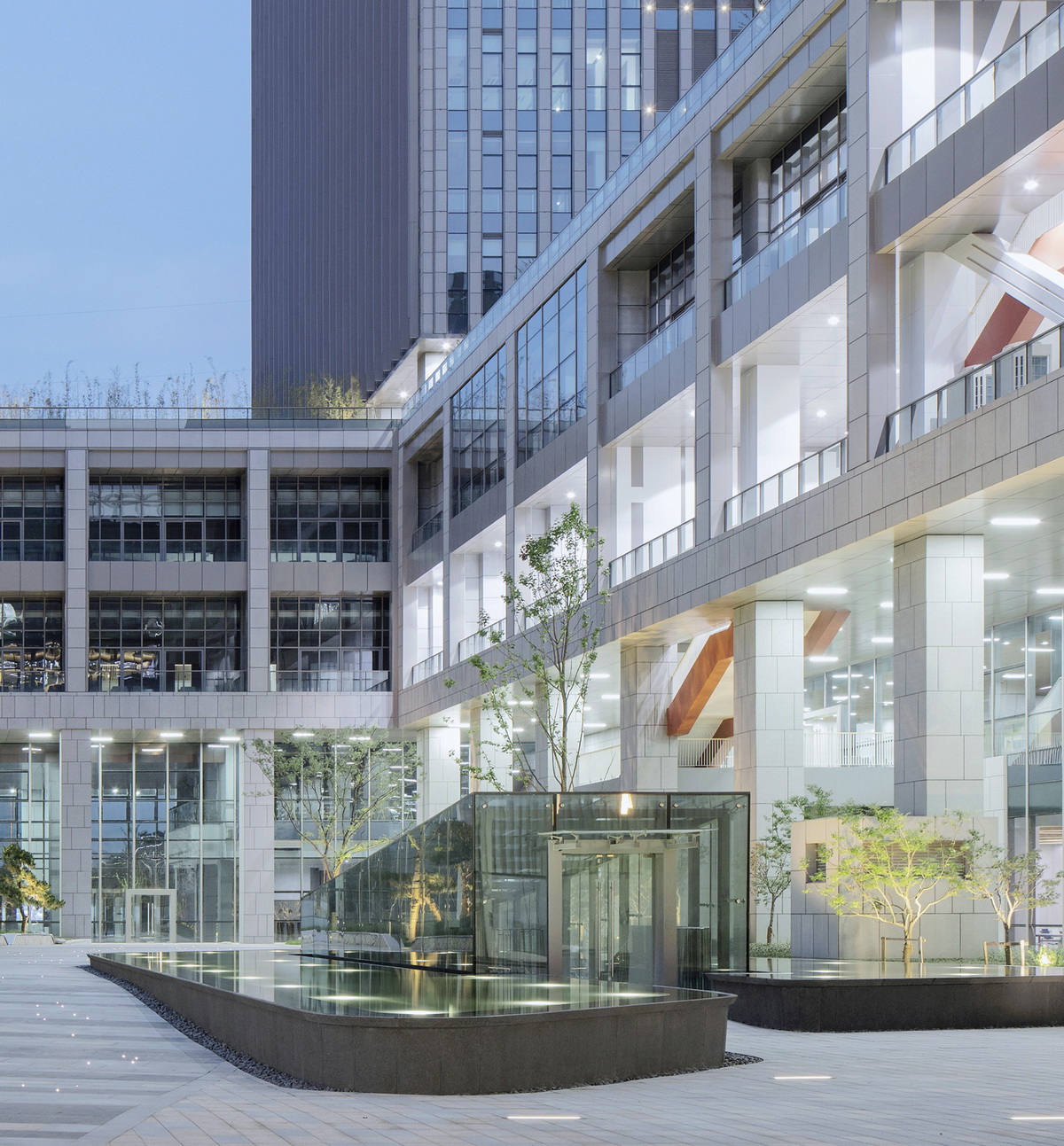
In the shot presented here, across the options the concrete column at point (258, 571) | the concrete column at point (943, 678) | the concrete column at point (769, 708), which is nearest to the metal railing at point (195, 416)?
the concrete column at point (258, 571)

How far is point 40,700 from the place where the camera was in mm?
62156

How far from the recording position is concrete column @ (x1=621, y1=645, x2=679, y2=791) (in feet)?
135

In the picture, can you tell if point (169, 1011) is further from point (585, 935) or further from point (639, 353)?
point (639, 353)

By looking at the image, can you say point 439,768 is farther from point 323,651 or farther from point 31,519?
point 31,519

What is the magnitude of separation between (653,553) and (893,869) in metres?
14.2

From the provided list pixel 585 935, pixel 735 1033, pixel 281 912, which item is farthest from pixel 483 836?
pixel 281 912

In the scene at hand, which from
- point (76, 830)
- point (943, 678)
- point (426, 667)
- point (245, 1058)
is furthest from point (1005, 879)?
point (76, 830)

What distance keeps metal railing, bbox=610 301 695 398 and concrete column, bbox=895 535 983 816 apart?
431 inches

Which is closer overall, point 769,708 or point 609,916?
point 609,916

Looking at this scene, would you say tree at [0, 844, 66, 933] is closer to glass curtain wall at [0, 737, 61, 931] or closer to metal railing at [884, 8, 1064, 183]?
glass curtain wall at [0, 737, 61, 931]

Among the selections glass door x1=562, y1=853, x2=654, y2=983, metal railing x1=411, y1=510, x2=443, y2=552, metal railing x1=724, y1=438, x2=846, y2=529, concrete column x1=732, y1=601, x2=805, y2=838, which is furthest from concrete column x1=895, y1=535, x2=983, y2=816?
metal railing x1=411, y1=510, x2=443, y2=552

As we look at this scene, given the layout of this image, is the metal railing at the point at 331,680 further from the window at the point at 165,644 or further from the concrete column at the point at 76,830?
the concrete column at the point at 76,830

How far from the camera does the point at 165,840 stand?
211 feet

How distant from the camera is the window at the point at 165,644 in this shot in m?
63.7
